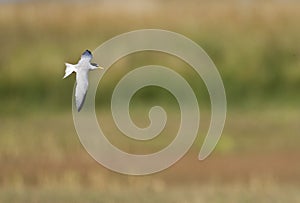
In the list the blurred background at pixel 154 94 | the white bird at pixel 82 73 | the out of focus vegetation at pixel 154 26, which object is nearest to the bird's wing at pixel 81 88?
the white bird at pixel 82 73

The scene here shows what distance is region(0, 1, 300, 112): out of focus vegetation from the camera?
18969mm

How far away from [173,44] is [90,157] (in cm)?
420

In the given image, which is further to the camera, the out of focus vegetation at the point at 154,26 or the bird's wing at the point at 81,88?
the out of focus vegetation at the point at 154,26

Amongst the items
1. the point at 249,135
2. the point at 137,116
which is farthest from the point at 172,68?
the point at 249,135

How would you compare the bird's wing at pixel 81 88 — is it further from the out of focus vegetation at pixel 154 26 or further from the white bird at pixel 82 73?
the out of focus vegetation at pixel 154 26

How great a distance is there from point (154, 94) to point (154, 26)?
4.49 feet

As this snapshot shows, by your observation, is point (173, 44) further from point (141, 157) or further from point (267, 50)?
point (141, 157)

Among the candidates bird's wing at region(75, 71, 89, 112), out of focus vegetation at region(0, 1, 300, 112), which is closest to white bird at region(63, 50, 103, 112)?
bird's wing at region(75, 71, 89, 112)

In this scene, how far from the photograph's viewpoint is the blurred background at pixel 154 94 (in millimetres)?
13758

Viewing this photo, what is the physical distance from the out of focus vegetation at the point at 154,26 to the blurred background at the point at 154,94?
2 cm

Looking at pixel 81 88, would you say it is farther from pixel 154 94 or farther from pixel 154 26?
pixel 154 26

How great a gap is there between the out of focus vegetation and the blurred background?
2cm

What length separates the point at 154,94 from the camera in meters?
18.8

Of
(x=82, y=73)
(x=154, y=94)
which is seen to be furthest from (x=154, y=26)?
(x=82, y=73)
